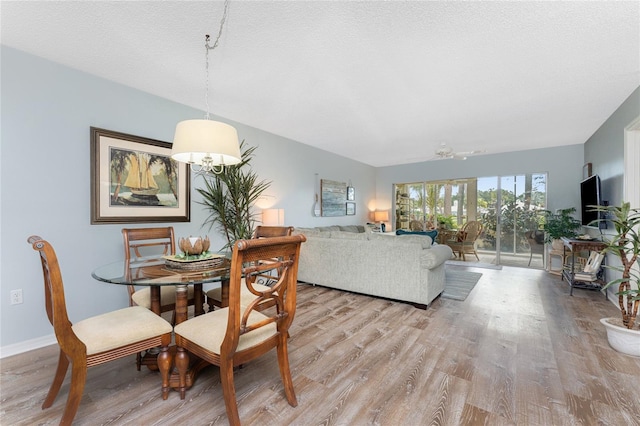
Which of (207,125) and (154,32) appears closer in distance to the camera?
(207,125)

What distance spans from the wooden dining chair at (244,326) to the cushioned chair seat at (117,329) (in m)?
0.16

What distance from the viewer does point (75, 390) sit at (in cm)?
131

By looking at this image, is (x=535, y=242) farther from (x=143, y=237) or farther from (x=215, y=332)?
(x=143, y=237)

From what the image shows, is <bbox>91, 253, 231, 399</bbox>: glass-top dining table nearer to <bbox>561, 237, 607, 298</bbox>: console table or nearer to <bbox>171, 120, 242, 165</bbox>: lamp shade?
<bbox>171, 120, 242, 165</bbox>: lamp shade

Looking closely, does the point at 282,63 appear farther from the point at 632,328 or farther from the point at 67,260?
the point at 632,328

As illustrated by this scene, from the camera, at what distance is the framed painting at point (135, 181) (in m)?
2.62

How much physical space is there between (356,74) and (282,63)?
0.68 metres

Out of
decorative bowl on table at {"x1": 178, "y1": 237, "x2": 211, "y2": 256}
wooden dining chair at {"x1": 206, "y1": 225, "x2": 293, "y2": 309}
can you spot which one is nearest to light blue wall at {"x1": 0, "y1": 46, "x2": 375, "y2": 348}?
wooden dining chair at {"x1": 206, "y1": 225, "x2": 293, "y2": 309}

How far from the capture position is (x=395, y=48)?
2115 millimetres

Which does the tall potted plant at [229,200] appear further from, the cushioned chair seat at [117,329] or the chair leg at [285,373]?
the chair leg at [285,373]

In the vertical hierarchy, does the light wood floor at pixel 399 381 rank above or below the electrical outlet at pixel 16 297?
below

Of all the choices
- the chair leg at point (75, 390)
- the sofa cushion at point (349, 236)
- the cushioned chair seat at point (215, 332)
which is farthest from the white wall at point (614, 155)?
the chair leg at point (75, 390)

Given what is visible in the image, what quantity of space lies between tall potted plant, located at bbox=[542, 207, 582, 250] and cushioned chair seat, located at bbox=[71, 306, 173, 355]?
5.90 m

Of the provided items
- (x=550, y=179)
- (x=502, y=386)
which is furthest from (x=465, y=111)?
(x=550, y=179)
